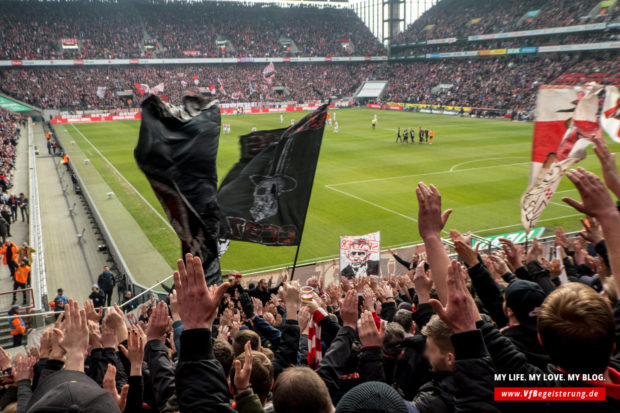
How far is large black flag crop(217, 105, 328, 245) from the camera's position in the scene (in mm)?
6555

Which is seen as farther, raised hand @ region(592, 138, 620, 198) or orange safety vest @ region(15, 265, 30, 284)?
orange safety vest @ region(15, 265, 30, 284)

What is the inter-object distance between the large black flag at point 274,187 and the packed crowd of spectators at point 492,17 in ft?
208

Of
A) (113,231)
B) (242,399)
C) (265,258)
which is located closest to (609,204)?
(242,399)

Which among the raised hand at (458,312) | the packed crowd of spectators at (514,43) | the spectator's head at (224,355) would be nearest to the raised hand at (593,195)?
the raised hand at (458,312)

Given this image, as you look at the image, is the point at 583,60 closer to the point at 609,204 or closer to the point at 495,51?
the point at 495,51

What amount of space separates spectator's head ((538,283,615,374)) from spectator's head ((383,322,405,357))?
1957mm

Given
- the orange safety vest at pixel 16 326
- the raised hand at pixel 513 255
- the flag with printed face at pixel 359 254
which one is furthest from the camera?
the flag with printed face at pixel 359 254

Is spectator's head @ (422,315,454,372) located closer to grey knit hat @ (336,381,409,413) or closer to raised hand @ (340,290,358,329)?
raised hand @ (340,290,358,329)

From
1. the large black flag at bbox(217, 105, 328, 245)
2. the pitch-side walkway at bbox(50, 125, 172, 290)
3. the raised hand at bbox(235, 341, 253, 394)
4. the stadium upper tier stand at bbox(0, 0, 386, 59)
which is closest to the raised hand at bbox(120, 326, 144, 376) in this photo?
the raised hand at bbox(235, 341, 253, 394)

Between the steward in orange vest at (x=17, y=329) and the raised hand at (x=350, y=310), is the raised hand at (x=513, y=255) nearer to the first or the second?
the raised hand at (x=350, y=310)

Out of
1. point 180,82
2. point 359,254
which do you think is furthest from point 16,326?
point 180,82

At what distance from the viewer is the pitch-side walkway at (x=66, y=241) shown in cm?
1553

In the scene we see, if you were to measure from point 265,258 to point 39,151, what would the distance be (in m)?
29.3

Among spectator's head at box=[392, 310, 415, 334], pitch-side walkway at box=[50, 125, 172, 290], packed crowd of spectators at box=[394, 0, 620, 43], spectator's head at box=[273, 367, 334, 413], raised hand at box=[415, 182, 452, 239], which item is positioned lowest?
pitch-side walkway at box=[50, 125, 172, 290]
